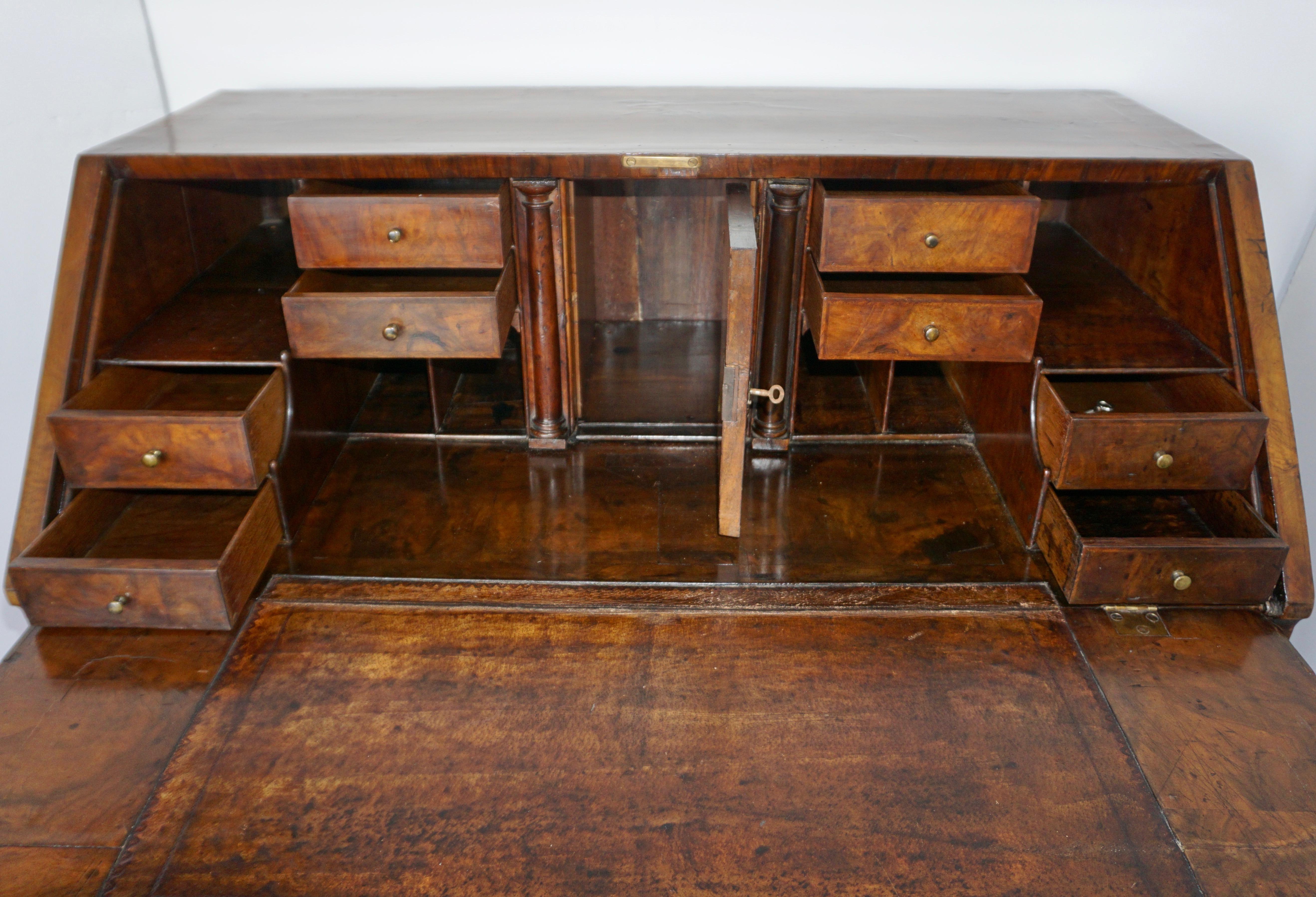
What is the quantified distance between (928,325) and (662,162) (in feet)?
1.52

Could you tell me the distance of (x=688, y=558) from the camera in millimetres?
1484

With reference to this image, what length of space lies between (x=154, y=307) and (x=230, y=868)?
951 millimetres

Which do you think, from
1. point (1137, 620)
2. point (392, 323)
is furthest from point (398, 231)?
point (1137, 620)

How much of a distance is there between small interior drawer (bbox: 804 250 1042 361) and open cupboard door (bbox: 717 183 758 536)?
6.7 inches

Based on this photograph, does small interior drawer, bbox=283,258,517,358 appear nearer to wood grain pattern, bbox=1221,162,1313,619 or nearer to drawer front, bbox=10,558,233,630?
drawer front, bbox=10,558,233,630

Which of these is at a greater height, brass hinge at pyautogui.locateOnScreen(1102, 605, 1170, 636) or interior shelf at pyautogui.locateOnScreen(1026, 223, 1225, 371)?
interior shelf at pyautogui.locateOnScreen(1026, 223, 1225, 371)

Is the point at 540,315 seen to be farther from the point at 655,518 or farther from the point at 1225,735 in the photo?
the point at 1225,735

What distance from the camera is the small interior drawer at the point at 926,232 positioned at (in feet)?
4.47

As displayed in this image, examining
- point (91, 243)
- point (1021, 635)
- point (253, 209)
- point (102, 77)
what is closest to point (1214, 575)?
point (1021, 635)

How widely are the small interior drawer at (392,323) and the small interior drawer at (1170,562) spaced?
89 centimetres

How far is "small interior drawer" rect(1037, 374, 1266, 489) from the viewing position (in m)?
1.35

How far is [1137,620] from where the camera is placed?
138cm

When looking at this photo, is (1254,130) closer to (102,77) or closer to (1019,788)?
(1019,788)

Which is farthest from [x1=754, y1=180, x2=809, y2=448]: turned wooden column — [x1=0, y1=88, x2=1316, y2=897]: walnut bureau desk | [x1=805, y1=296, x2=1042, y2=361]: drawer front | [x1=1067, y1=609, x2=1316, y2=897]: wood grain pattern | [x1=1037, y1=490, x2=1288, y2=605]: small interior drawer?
[x1=1067, y1=609, x2=1316, y2=897]: wood grain pattern
